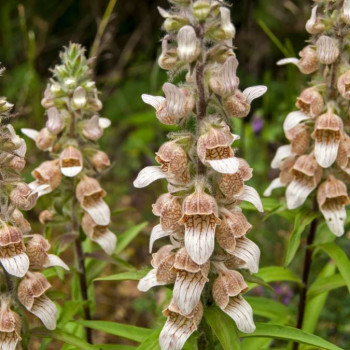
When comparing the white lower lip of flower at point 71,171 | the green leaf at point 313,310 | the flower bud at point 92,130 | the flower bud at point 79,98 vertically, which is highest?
the flower bud at point 79,98

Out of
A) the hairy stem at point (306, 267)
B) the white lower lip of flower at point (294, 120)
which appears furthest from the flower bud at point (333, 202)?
the white lower lip of flower at point (294, 120)

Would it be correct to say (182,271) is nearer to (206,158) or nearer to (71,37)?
(206,158)

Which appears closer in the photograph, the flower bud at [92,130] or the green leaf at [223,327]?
the green leaf at [223,327]

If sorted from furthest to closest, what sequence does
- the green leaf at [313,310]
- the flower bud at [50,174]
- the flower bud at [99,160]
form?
the green leaf at [313,310]
the flower bud at [99,160]
the flower bud at [50,174]

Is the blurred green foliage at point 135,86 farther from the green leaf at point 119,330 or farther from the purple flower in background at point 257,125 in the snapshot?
the green leaf at point 119,330

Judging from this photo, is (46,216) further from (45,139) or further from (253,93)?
(253,93)

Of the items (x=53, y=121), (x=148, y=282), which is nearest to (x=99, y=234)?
(x=53, y=121)
